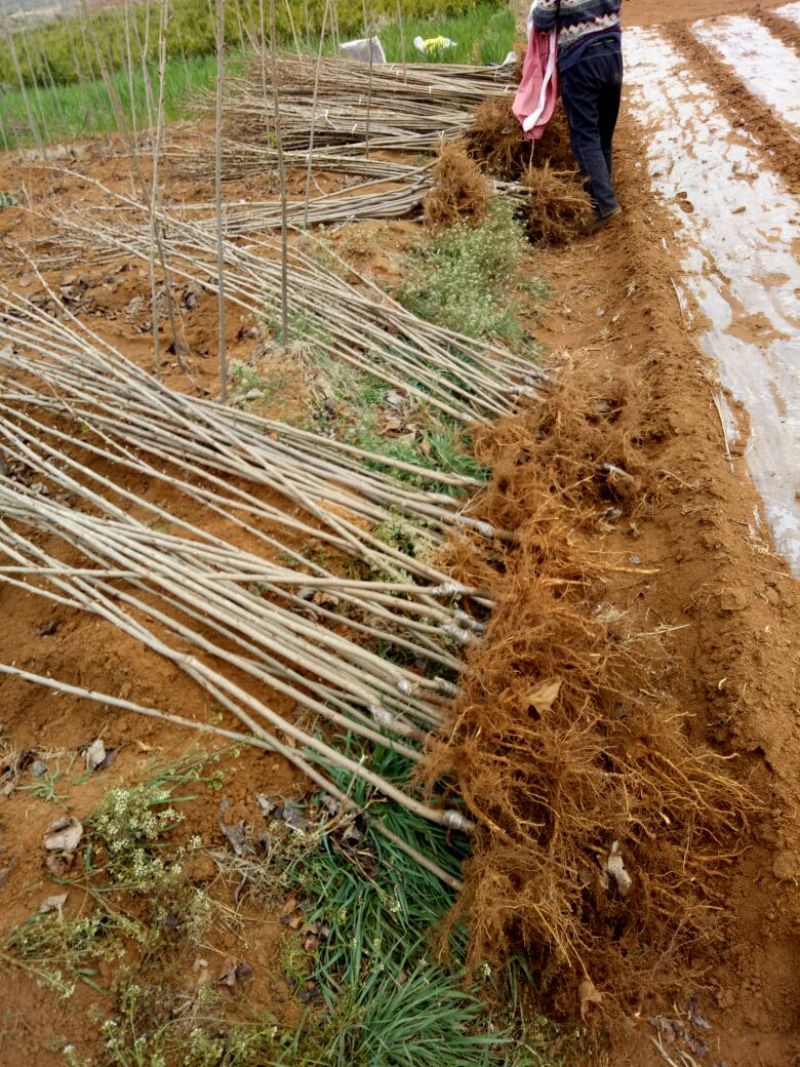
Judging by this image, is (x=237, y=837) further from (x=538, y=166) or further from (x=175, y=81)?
(x=175, y=81)

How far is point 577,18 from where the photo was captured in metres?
3.68

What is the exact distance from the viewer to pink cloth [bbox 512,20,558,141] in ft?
13.1

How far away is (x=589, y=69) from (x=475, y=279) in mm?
1363

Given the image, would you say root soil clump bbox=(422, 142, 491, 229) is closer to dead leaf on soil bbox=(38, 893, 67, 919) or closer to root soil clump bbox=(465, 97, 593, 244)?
root soil clump bbox=(465, 97, 593, 244)

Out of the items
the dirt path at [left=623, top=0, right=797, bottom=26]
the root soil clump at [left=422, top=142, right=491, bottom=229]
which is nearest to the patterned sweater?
the root soil clump at [left=422, top=142, right=491, bottom=229]

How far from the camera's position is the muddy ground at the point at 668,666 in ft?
5.04

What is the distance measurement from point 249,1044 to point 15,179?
617cm

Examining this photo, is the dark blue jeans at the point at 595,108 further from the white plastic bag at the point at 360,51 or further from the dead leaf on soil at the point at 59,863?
the dead leaf on soil at the point at 59,863

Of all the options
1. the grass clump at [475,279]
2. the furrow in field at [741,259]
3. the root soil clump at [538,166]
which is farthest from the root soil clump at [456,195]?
the furrow in field at [741,259]

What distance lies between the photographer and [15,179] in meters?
5.55

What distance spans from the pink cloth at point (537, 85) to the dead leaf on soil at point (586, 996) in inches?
167

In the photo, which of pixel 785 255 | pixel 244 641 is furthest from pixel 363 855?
pixel 785 255

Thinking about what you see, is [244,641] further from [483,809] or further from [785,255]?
[785,255]

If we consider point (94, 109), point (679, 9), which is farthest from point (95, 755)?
point (679, 9)
